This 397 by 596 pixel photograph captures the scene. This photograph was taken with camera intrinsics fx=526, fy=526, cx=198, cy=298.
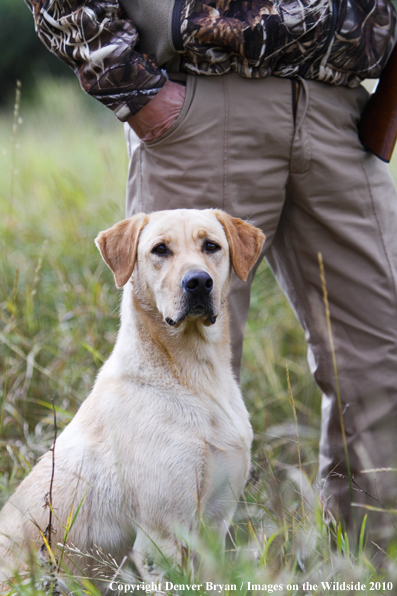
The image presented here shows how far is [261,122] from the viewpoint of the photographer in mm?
1926

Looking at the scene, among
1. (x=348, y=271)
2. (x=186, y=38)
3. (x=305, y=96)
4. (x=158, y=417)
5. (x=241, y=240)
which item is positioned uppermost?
(x=186, y=38)

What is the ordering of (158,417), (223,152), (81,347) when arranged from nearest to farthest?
(158,417) → (223,152) → (81,347)

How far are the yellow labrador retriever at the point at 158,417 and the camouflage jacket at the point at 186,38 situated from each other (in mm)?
496

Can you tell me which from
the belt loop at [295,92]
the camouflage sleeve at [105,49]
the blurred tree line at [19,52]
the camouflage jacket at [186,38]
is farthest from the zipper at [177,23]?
the blurred tree line at [19,52]

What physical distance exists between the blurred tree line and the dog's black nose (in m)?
8.07

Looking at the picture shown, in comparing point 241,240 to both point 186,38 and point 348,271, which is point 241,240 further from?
point 186,38

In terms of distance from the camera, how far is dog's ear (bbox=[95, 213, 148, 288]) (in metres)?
1.99

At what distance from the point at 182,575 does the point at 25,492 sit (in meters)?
0.72

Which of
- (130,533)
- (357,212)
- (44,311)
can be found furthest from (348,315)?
(44,311)

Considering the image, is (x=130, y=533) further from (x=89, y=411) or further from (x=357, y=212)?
(x=357, y=212)

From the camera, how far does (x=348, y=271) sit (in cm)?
219

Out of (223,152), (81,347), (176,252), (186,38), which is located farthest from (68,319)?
(186,38)

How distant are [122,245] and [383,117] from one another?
1.14m

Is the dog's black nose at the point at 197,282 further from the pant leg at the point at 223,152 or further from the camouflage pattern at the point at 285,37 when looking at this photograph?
the camouflage pattern at the point at 285,37
